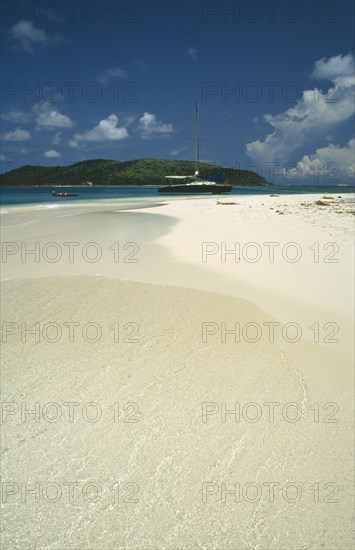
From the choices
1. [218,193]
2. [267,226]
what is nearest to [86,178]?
[218,193]

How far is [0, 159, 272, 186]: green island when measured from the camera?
15562 cm

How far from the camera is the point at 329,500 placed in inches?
72.3

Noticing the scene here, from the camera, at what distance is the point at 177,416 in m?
2.38

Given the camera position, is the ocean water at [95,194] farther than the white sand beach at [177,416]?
Yes

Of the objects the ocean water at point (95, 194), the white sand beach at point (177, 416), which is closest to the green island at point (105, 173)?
the ocean water at point (95, 194)

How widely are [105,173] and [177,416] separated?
562ft

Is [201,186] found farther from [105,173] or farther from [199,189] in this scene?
[105,173]

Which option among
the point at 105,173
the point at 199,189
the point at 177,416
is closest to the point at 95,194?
the point at 199,189

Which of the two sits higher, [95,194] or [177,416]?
[95,194]

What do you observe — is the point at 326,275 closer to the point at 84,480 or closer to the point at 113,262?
the point at 113,262

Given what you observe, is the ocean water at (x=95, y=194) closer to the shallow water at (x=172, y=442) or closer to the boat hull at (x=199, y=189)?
the boat hull at (x=199, y=189)

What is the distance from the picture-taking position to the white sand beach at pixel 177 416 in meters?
1.69

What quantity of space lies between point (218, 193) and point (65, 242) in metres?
52.9

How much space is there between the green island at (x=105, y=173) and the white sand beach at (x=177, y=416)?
15213cm
